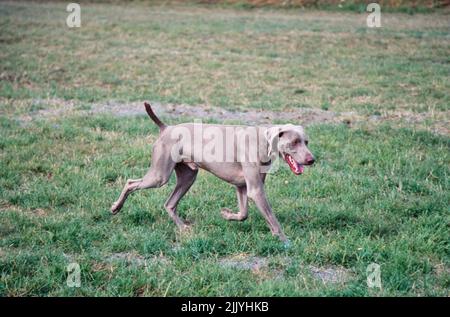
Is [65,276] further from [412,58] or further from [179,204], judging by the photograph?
[412,58]

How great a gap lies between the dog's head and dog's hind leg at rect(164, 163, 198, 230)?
3.54ft

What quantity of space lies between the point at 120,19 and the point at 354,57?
13.2 m

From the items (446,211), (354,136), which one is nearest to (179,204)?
(446,211)

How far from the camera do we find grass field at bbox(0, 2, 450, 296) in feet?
14.8

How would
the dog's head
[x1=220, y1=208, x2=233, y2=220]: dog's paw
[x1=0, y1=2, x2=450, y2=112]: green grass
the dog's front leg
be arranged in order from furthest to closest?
[x1=0, y1=2, x2=450, y2=112]: green grass
[x1=220, y1=208, x2=233, y2=220]: dog's paw
the dog's front leg
the dog's head

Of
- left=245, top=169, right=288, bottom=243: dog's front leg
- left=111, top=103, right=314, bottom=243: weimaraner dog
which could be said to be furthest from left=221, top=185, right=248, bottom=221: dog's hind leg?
left=245, top=169, right=288, bottom=243: dog's front leg

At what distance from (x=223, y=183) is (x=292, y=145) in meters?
2.03

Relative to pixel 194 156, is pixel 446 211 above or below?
below

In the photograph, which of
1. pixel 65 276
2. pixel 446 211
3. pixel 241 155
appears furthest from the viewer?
pixel 446 211

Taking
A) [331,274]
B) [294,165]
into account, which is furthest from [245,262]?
[294,165]

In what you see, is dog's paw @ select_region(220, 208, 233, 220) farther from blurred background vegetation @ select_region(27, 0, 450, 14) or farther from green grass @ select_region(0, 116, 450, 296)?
blurred background vegetation @ select_region(27, 0, 450, 14)

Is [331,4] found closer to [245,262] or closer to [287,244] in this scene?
[287,244]
